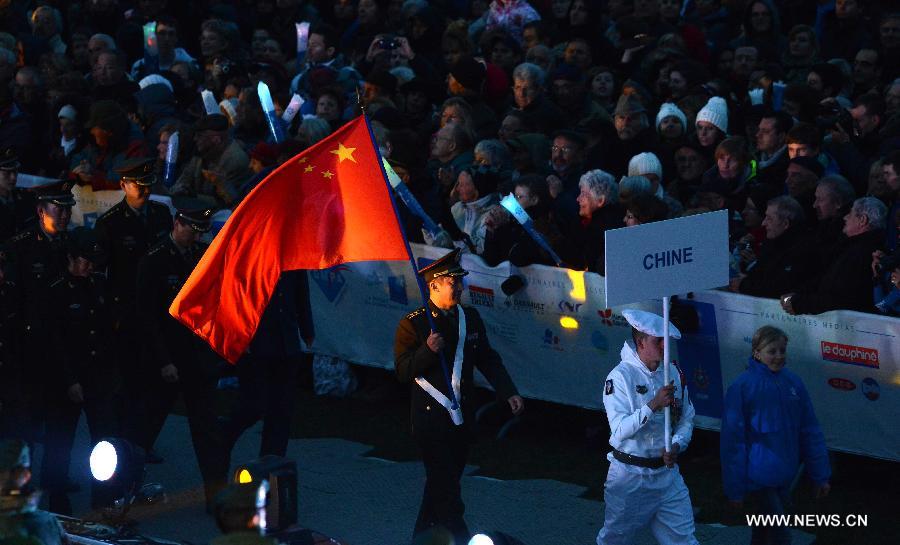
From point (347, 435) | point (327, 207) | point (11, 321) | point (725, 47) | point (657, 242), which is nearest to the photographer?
point (657, 242)

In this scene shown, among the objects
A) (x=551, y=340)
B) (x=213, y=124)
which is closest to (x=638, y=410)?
(x=551, y=340)

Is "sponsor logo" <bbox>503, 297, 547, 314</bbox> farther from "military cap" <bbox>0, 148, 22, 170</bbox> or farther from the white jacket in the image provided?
"military cap" <bbox>0, 148, 22, 170</bbox>

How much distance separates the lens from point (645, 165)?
12.4 metres

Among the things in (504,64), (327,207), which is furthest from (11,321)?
(504,64)

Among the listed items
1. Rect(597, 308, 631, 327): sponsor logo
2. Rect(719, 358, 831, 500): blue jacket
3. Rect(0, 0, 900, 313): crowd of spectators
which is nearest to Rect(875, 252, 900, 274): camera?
Rect(0, 0, 900, 313): crowd of spectators

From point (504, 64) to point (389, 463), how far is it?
5.80 meters

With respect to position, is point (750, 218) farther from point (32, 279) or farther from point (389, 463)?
point (32, 279)

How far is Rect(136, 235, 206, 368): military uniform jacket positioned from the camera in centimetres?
1033

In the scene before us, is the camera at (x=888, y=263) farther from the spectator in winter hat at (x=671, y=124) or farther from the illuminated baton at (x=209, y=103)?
the illuminated baton at (x=209, y=103)

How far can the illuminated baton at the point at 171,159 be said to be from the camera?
580 inches

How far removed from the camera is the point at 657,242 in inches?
335

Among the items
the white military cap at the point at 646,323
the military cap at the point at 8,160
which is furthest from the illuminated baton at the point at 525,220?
the military cap at the point at 8,160

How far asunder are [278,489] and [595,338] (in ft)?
16.6

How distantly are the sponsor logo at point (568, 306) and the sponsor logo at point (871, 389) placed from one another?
2.18 m
